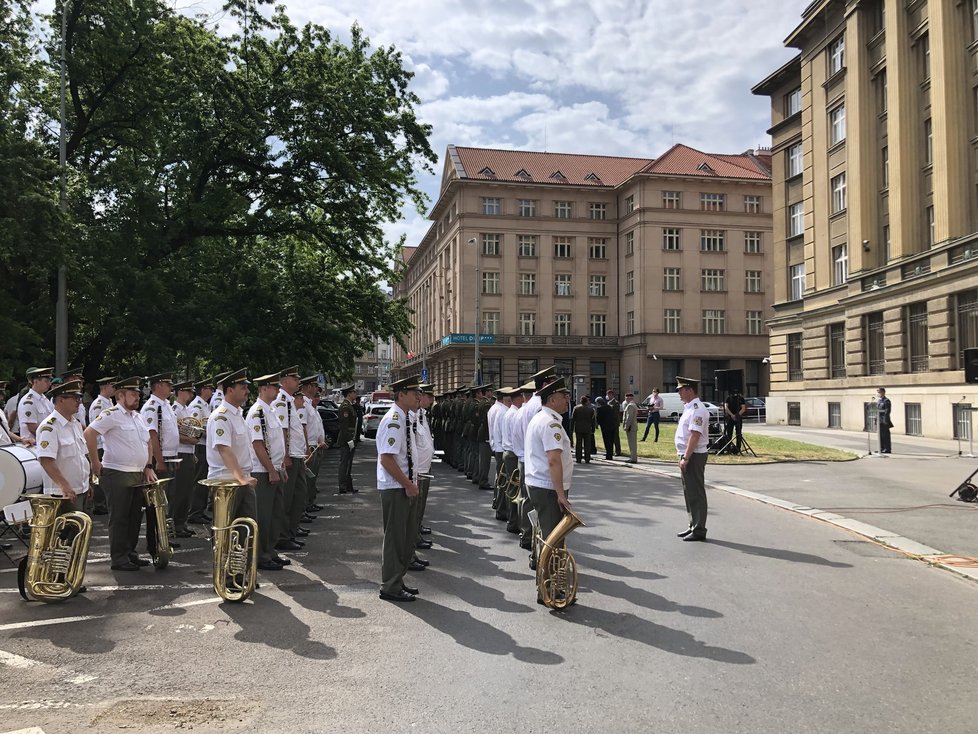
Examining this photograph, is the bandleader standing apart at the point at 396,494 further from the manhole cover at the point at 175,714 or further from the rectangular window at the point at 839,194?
the rectangular window at the point at 839,194

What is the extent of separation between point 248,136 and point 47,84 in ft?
20.7

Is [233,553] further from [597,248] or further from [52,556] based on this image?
[597,248]

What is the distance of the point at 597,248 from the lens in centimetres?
6756

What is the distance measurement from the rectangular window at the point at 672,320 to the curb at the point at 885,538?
50.2 meters

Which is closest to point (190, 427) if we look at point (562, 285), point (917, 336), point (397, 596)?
point (397, 596)

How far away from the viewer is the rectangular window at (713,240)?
2547 inches

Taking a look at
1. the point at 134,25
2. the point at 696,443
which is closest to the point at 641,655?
the point at 696,443

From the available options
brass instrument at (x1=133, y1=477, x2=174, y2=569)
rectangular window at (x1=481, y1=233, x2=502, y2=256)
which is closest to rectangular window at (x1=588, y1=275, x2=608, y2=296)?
rectangular window at (x1=481, y1=233, x2=502, y2=256)

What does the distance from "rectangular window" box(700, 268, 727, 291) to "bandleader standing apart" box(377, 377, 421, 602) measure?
60852mm

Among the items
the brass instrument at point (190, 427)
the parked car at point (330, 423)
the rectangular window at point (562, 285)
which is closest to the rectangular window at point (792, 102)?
the rectangular window at point (562, 285)

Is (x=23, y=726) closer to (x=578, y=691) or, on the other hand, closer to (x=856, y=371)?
(x=578, y=691)

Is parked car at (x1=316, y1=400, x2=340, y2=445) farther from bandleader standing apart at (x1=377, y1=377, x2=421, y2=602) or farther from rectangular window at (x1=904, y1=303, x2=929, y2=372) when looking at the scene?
rectangular window at (x1=904, y1=303, x2=929, y2=372)

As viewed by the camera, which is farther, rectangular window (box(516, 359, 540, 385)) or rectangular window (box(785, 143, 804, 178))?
rectangular window (box(516, 359, 540, 385))

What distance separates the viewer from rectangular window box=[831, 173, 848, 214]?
112 feet
